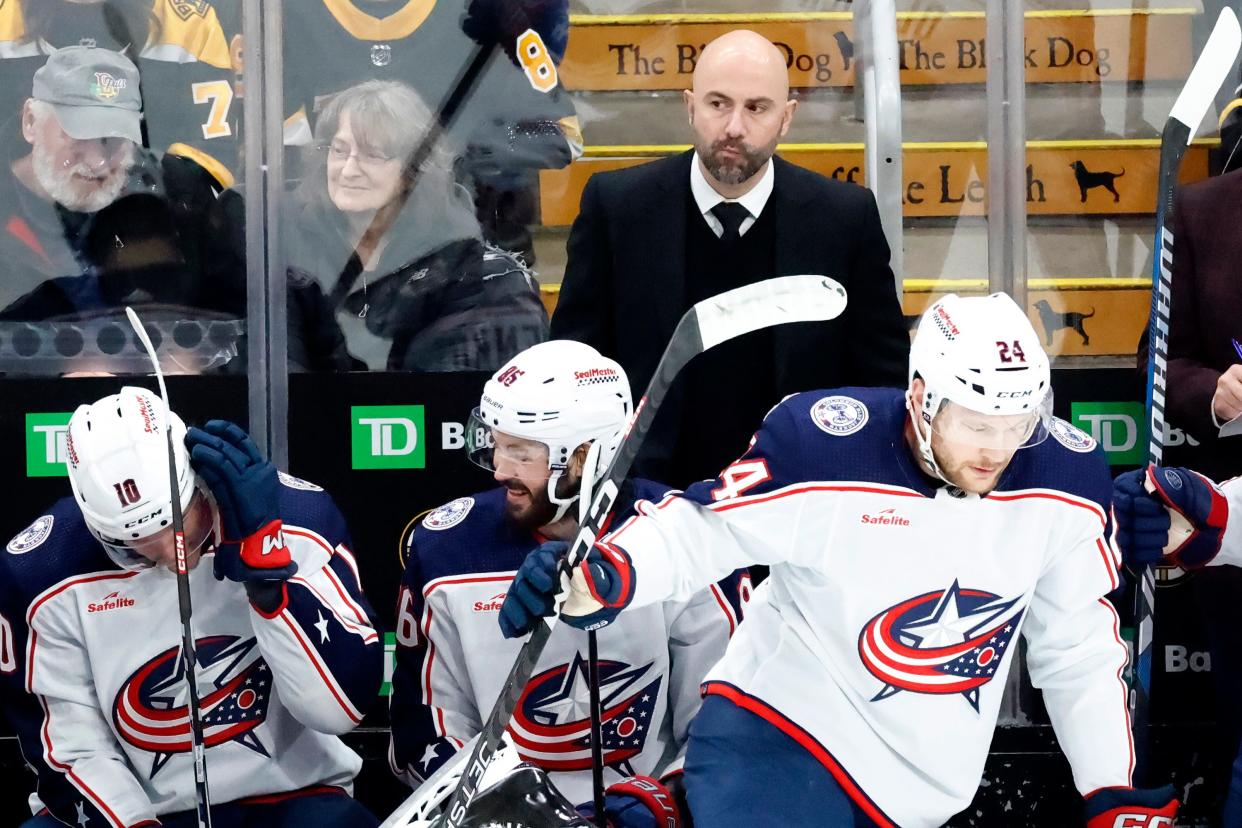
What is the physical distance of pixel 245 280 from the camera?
3.70m

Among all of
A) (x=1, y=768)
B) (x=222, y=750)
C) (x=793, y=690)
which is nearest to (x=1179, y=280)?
(x=793, y=690)

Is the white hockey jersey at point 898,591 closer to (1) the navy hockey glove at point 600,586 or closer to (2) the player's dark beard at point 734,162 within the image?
(1) the navy hockey glove at point 600,586

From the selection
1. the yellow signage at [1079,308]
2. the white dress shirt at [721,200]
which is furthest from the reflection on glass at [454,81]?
the yellow signage at [1079,308]

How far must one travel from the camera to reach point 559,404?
293 cm

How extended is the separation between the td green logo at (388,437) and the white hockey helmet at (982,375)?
143cm

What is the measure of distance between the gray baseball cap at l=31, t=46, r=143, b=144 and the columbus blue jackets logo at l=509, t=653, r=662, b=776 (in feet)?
5.16

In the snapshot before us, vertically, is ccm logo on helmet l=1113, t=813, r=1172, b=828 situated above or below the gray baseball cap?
below

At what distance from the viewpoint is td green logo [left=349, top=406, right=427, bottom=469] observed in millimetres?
3727

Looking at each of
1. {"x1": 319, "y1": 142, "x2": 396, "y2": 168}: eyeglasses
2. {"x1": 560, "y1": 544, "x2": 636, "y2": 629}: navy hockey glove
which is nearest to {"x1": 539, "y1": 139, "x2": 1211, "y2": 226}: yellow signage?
{"x1": 319, "y1": 142, "x2": 396, "y2": 168}: eyeglasses

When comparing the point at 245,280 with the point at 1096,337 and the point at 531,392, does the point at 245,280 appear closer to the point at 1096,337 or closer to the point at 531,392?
the point at 531,392

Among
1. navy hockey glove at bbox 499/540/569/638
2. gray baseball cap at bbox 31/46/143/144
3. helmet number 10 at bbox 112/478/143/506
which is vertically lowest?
navy hockey glove at bbox 499/540/569/638

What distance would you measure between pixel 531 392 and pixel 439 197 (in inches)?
39.1

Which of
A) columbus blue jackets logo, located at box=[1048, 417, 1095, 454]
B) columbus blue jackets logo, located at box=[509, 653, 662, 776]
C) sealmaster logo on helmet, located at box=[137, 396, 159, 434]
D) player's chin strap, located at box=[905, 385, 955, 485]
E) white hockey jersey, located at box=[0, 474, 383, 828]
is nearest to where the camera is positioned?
player's chin strap, located at box=[905, 385, 955, 485]

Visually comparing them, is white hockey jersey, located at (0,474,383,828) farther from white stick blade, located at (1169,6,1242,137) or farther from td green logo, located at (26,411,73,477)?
white stick blade, located at (1169,6,1242,137)
